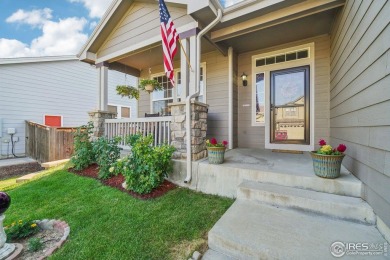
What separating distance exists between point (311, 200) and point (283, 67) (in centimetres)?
338

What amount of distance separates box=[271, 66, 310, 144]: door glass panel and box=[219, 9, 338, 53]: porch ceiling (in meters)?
0.70

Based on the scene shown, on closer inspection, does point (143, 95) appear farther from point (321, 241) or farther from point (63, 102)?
point (321, 241)

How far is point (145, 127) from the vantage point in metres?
4.28

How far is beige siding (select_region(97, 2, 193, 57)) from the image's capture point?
381 cm

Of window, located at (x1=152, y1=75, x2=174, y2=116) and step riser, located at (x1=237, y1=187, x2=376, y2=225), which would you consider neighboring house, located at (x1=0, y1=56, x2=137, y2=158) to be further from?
step riser, located at (x1=237, y1=187, x2=376, y2=225)

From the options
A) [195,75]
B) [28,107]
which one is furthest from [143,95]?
[28,107]

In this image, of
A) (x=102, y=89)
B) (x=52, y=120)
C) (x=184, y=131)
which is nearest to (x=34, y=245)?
(x=184, y=131)

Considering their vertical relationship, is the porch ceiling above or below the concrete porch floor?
above

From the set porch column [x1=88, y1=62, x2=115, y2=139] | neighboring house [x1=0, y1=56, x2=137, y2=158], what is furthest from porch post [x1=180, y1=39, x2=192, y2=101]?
neighboring house [x1=0, y1=56, x2=137, y2=158]

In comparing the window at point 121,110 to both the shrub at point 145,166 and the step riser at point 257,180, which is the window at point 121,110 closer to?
the shrub at point 145,166

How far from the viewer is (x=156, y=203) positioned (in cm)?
280

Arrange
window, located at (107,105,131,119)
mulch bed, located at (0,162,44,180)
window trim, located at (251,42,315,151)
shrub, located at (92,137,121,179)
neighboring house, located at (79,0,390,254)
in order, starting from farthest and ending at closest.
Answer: window, located at (107,105,131,119), mulch bed, located at (0,162,44,180), window trim, located at (251,42,315,151), shrub, located at (92,137,121,179), neighboring house, located at (79,0,390,254)

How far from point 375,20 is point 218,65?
3485 mm

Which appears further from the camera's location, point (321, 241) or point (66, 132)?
point (66, 132)
